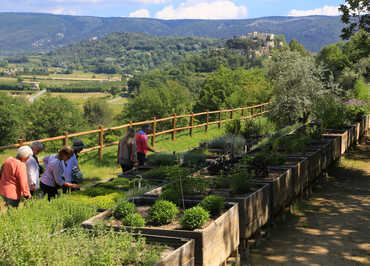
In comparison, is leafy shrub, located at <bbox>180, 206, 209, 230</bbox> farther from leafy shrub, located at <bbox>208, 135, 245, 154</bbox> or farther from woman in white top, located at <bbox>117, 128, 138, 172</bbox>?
leafy shrub, located at <bbox>208, 135, 245, 154</bbox>

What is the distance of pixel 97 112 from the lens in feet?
330

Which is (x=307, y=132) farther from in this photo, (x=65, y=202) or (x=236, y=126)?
(x=65, y=202)

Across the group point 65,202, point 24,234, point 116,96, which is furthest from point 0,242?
point 116,96

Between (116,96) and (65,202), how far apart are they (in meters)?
159

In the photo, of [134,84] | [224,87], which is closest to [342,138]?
[224,87]

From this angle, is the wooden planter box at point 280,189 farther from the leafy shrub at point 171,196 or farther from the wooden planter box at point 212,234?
the leafy shrub at point 171,196

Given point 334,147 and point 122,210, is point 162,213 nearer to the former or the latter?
point 122,210

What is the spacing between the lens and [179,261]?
13.7ft

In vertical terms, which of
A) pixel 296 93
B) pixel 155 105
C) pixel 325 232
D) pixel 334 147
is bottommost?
pixel 155 105

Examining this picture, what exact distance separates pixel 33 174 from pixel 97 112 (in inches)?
3757

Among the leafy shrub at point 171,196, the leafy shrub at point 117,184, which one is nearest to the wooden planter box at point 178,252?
the leafy shrub at point 171,196

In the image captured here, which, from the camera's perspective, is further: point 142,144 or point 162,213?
point 142,144

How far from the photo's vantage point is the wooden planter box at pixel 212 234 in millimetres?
4570

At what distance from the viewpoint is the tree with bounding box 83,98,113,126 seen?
99162 millimetres
